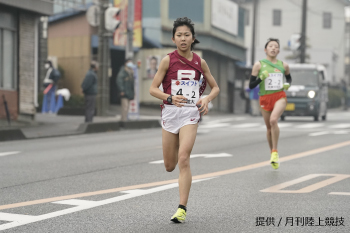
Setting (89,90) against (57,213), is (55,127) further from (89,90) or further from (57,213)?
(57,213)

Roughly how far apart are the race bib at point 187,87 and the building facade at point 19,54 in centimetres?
1479

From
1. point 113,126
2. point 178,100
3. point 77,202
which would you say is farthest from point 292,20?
point 178,100

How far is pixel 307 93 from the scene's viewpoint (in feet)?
87.9

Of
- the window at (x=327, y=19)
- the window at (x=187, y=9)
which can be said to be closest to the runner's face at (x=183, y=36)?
the window at (x=187, y=9)

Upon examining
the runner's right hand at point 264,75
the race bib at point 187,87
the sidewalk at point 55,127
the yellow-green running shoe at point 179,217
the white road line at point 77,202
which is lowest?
the sidewalk at point 55,127

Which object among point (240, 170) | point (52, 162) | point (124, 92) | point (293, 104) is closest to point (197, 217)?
point (240, 170)

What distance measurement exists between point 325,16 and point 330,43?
3.29 m

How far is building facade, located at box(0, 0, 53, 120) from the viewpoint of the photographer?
21.0 metres

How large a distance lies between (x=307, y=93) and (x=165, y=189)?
1919cm

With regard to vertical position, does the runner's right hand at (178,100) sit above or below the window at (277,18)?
below

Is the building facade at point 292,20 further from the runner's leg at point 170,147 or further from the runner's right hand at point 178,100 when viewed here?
the runner's right hand at point 178,100

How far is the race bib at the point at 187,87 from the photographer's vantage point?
21.6 feet

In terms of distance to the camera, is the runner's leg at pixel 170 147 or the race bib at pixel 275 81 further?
the race bib at pixel 275 81

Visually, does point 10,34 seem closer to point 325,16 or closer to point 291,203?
point 291,203
